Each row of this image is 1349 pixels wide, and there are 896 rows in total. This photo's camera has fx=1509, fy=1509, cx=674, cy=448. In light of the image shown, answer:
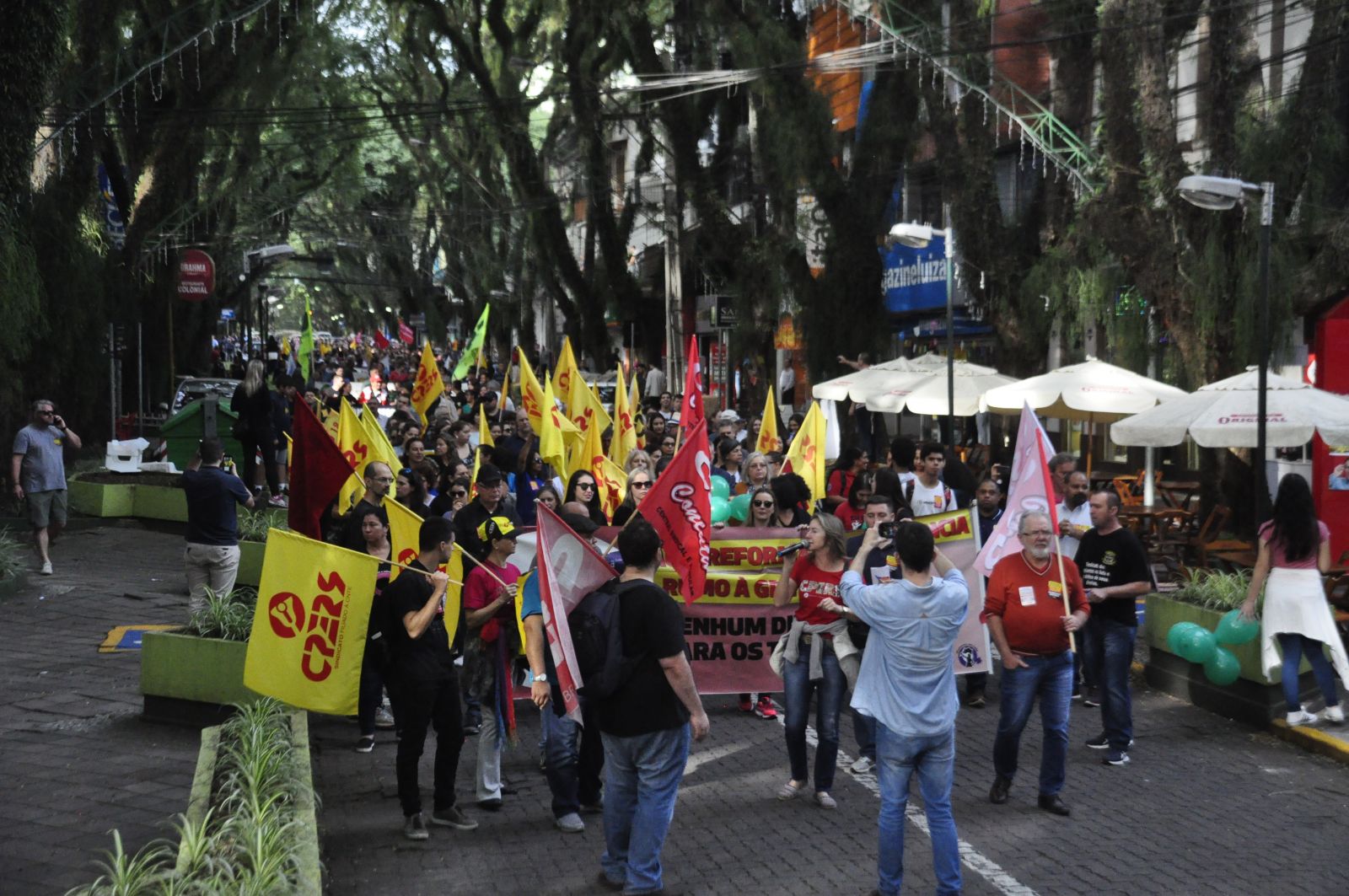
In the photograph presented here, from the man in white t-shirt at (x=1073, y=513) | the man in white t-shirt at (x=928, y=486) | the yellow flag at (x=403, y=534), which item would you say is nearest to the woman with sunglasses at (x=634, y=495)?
the yellow flag at (x=403, y=534)

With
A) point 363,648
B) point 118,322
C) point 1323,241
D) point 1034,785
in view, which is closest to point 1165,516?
point 1323,241

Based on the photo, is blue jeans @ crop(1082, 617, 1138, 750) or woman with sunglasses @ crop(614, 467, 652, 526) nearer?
blue jeans @ crop(1082, 617, 1138, 750)

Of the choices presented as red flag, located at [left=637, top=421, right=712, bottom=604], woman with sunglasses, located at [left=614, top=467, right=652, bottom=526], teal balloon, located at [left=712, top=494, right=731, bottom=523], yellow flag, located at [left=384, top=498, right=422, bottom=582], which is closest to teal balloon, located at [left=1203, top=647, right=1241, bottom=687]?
red flag, located at [left=637, top=421, right=712, bottom=604]

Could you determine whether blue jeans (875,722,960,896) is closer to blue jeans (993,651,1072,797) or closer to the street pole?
blue jeans (993,651,1072,797)

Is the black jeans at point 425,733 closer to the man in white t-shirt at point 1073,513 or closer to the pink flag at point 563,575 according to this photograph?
the pink flag at point 563,575

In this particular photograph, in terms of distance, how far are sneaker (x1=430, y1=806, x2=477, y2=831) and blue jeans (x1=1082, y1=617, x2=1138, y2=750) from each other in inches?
154

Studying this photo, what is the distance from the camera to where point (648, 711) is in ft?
21.1

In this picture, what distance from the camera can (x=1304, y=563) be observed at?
31.9 ft

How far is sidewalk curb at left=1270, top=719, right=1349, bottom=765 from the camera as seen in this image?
368 inches

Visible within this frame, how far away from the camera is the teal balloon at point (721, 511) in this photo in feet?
40.7

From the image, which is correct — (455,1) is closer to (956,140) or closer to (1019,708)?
(956,140)

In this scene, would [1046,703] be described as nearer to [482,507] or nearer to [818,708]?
[818,708]

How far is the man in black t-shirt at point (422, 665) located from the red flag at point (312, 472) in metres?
3.00

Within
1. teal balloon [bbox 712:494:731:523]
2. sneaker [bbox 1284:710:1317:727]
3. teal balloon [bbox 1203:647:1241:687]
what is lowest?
sneaker [bbox 1284:710:1317:727]
